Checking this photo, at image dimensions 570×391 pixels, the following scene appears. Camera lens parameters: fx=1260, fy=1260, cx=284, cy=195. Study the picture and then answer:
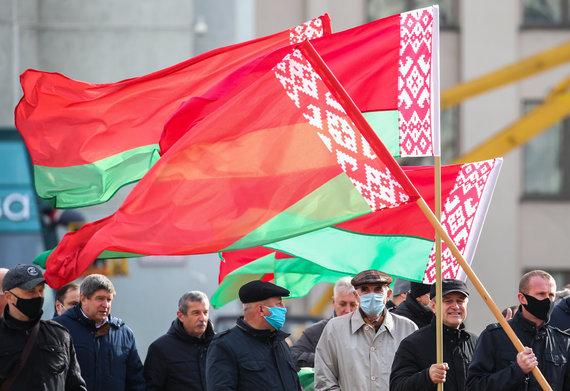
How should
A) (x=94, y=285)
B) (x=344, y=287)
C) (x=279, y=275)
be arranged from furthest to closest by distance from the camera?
(x=279, y=275) → (x=344, y=287) → (x=94, y=285)

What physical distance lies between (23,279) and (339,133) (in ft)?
7.22

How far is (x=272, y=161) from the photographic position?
7.90 m

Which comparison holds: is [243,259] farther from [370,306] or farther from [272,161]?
[272,161]

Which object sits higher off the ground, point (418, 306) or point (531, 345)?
point (418, 306)

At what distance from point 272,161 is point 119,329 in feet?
8.36

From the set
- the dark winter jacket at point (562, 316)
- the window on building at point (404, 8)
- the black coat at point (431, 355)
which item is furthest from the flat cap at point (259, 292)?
the window on building at point (404, 8)

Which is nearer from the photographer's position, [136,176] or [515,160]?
[136,176]

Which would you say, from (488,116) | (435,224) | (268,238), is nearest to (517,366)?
(435,224)

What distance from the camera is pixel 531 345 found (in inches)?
324

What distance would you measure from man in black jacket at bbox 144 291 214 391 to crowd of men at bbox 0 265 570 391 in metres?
0.36

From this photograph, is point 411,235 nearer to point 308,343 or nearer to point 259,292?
point 308,343

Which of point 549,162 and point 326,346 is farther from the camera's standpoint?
point 549,162

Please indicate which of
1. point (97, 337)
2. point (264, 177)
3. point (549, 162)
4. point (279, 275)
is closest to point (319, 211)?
point (264, 177)

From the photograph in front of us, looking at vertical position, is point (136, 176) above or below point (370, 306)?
above
